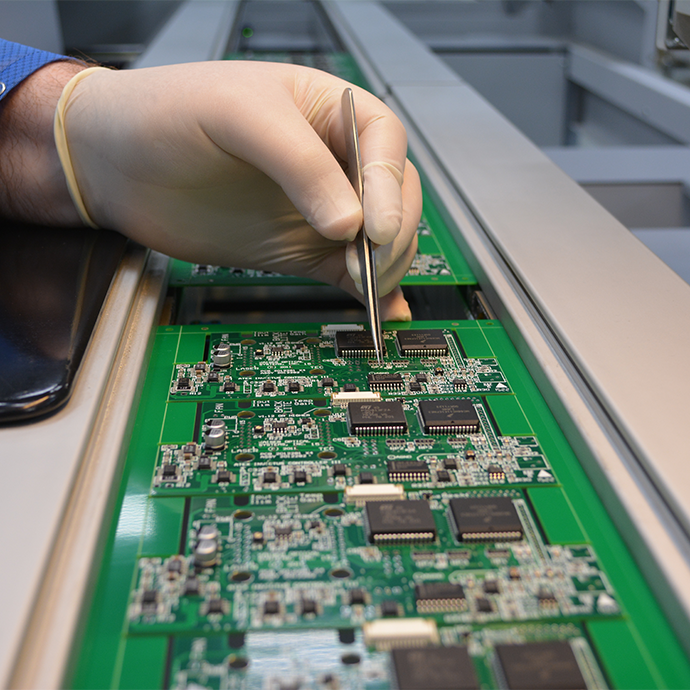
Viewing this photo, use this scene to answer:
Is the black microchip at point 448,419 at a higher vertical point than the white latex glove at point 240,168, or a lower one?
lower

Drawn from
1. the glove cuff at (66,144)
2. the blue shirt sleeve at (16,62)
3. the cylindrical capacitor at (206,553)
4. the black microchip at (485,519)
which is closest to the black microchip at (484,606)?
the black microchip at (485,519)

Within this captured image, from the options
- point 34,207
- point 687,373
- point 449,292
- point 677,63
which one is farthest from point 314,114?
point 677,63

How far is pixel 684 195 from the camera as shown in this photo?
2.78 metres

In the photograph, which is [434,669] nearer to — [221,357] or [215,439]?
[215,439]

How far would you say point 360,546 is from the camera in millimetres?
934

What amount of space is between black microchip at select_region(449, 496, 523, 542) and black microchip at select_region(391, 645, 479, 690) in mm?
186

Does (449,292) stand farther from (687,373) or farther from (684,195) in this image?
(684,195)

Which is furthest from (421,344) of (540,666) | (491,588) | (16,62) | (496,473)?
(16,62)

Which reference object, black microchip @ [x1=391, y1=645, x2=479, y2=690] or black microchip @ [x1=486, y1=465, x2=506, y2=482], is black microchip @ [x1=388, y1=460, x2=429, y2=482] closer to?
black microchip @ [x1=486, y1=465, x2=506, y2=482]

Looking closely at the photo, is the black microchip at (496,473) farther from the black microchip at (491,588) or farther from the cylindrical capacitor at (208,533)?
the cylindrical capacitor at (208,533)

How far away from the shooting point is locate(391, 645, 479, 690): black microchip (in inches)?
29.0

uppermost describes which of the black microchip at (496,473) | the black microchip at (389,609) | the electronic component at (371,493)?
the black microchip at (496,473)

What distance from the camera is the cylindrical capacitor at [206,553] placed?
0.89 meters

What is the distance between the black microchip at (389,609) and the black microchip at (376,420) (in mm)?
345
